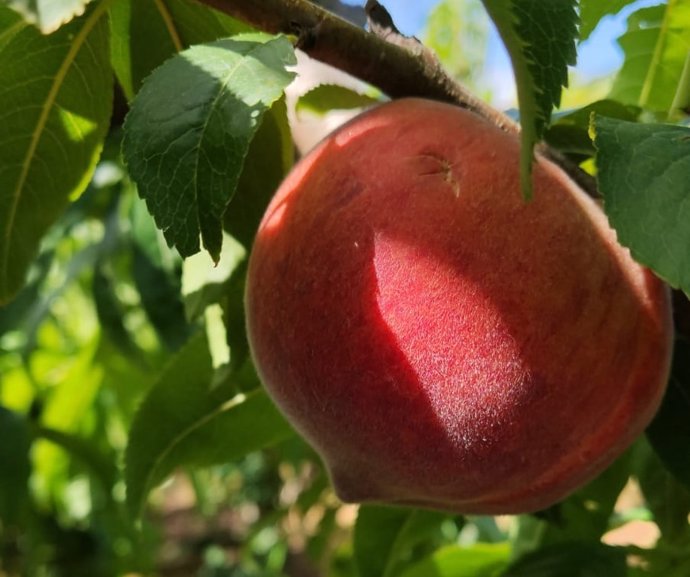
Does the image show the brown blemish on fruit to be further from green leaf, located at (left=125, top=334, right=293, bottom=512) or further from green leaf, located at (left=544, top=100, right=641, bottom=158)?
green leaf, located at (left=125, top=334, right=293, bottom=512)

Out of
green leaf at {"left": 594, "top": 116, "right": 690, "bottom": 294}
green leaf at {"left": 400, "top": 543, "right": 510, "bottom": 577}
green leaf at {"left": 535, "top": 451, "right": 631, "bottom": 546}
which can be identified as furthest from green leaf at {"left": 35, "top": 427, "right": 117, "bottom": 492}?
green leaf at {"left": 594, "top": 116, "right": 690, "bottom": 294}

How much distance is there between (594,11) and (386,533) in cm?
50

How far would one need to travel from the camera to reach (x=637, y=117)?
63 cm

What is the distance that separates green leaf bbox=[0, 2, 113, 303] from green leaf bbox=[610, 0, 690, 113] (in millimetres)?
488

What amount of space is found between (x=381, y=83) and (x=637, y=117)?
21 centimetres

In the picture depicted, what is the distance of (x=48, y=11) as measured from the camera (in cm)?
39

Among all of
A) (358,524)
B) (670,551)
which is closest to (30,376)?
(358,524)

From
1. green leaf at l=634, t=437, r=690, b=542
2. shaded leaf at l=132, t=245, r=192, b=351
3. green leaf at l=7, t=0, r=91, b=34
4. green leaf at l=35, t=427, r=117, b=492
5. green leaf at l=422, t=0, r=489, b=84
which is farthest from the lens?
green leaf at l=422, t=0, r=489, b=84

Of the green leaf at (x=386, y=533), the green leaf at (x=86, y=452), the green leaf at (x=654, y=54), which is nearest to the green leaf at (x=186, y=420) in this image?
the green leaf at (x=386, y=533)

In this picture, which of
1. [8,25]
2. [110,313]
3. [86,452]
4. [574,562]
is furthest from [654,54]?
[86,452]

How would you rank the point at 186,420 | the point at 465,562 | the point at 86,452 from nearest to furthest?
the point at 186,420, the point at 465,562, the point at 86,452

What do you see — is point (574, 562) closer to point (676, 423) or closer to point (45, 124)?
point (676, 423)

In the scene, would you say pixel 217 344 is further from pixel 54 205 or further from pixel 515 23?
pixel 515 23

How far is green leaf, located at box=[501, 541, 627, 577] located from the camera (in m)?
0.71
